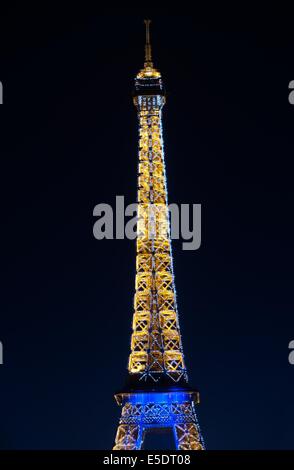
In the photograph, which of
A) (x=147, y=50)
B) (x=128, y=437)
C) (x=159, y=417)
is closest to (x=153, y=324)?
(x=159, y=417)

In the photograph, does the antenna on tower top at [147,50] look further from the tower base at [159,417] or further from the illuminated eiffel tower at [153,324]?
the tower base at [159,417]

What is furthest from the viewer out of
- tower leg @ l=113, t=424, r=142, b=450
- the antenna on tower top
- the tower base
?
the antenna on tower top

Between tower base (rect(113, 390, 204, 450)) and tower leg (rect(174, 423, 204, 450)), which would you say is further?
tower base (rect(113, 390, 204, 450))

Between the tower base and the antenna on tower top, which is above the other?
the antenna on tower top

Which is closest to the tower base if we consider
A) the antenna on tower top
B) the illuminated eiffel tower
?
the illuminated eiffel tower

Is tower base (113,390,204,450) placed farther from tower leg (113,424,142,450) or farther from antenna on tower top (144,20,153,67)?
antenna on tower top (144,20,153,67)

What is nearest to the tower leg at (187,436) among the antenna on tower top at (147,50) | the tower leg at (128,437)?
the tower leg at (128,437)

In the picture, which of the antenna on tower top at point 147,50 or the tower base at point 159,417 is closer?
the tower base at point 159,417

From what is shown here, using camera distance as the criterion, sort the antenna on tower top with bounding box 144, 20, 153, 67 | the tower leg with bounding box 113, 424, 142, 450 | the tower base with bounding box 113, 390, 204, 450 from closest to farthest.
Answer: the tower leg with bounding box 113, 424, 142, 450 → the tower base with bounding box 113, 390, 204, 450 → the antenna on tower top with bounding box 144, 20, 153, 67
